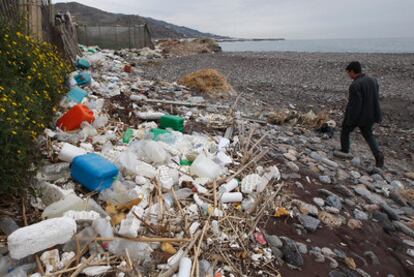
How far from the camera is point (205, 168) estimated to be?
10.3 ft

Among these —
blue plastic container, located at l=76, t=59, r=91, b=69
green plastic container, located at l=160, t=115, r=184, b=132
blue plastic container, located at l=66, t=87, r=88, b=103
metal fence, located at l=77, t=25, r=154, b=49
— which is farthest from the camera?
metal fence, located at l=77, t=25, r=154, b=49

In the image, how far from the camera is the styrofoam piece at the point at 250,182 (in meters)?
3.07

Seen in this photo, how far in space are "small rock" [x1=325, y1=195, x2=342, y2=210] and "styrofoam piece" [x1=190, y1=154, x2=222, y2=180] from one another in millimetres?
1299

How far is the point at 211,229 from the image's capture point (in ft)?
8.14

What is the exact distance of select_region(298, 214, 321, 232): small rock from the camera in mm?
2988

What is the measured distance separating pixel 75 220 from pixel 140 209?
19.8 inches

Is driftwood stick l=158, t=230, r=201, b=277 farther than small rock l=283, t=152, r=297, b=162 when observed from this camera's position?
No

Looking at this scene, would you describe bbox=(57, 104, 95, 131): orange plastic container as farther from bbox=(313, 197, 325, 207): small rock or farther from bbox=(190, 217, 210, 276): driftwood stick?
bbox=(313, 197, 325, 207): small rock

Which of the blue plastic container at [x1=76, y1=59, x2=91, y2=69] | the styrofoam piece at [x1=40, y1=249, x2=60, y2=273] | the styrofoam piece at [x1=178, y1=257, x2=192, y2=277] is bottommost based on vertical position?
the styrofoam piece at [x1=178, y1=257, x2=192, y2=277]

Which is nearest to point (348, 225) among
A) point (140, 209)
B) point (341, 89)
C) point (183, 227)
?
point (183, 227)

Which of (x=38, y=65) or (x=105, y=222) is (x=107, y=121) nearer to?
(x=38, y=65)

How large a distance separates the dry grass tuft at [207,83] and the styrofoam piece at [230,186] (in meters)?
5.46

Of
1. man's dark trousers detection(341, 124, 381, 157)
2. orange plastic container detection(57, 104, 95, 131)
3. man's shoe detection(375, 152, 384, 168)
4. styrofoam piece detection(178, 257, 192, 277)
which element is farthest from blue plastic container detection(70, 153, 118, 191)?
man's shoe detection(375, 152, 384, 168)

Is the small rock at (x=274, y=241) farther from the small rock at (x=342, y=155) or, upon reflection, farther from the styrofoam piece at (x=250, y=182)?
the small rock at (x=342, y=155)
